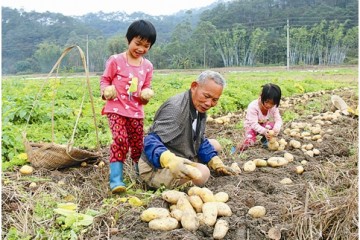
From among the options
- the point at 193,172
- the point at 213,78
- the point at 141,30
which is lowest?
the point at 193,172

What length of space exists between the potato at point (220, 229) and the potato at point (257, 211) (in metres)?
0.26

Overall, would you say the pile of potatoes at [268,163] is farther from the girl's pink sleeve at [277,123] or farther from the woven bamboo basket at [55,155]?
the woven bamboo basket at [55,155]

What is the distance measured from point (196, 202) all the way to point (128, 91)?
148cm

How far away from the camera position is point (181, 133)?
3336 millimetres

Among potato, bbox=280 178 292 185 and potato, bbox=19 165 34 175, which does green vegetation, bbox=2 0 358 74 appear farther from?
potato, bbox=280 178 292 185

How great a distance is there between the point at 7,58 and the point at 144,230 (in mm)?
71631

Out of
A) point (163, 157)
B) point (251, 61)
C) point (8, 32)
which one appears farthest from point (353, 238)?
point (8, 32)

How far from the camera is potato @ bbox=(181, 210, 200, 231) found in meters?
2.39

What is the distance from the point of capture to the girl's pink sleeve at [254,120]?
495 cm

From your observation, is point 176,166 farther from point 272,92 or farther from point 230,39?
point 230,39

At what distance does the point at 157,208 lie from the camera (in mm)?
2539

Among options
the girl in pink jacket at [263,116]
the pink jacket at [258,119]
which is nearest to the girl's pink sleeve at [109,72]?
the girl in pink jacket at [263,116]

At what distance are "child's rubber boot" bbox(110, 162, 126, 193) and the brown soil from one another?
87 millimetres

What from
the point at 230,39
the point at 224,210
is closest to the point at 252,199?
the point at 224,210
